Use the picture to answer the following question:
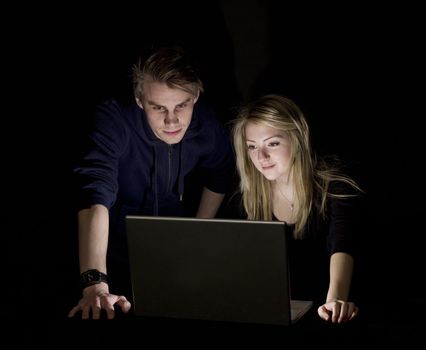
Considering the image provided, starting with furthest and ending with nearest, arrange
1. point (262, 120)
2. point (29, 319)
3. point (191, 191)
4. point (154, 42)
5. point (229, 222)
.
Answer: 1. point (191, 191)
2. point (154, 42)
3. point (262, 120)
4. point (29, 319)
5. point (229, 222)

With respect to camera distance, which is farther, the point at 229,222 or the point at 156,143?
the point at 156,143

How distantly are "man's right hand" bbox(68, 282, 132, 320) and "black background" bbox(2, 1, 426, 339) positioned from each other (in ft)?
2.16

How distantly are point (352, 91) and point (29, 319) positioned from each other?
4.68 ft

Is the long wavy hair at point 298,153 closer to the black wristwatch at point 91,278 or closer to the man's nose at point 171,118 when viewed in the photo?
the man's nose at point 171,118

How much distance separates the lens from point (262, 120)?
7.78 feet

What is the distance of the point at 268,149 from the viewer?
93.2 inches

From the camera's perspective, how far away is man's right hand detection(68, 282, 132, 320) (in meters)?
1.91

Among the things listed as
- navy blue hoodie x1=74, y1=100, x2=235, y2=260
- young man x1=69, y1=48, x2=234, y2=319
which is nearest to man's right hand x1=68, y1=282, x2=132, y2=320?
young man x1=69, y1=48, x2=234, y2=319

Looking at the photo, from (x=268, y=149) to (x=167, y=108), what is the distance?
36cm

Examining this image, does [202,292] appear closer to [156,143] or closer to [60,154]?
[156,143]

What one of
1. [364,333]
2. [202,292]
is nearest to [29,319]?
[202,292]

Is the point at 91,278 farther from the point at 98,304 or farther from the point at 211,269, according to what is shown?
the point at 211,269

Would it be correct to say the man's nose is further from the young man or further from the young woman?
the young woman

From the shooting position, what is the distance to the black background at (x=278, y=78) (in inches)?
105
